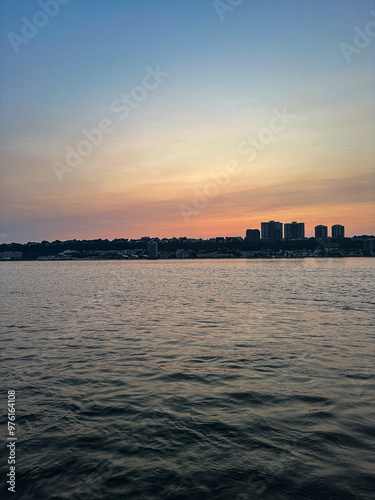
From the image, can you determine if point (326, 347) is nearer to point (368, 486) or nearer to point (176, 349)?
point (176, 349)

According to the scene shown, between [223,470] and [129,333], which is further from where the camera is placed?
[129,333]

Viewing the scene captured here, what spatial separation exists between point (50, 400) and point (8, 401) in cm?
135

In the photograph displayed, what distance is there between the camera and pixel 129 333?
80.7ft

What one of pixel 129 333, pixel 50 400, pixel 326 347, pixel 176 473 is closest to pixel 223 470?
pixel 176 473

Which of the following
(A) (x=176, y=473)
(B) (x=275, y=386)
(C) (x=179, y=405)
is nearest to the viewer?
(A) (x=176, y=473)

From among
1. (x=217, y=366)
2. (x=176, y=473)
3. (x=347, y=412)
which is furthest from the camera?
(x=217, y=366)

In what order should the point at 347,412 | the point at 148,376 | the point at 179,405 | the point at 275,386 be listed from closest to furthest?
the point at 347,412 < the point at 179,405 < the point at 275,386 < the point at 148,376

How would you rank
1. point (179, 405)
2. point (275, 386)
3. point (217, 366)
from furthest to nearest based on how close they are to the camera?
1. point (217, 366)
2. point (275, 386)
3. point (179, 405)

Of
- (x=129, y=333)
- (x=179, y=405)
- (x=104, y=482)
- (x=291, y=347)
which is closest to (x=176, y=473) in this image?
(x=104, y=482)

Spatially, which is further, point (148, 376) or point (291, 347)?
point (291, 347)

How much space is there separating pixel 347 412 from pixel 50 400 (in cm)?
962

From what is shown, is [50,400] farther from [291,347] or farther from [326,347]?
[326,347]

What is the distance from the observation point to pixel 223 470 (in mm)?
8320

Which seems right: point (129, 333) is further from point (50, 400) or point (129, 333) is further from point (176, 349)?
point (50, 400)
